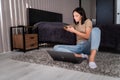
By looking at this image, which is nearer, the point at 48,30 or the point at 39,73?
Result: the point at 39,73

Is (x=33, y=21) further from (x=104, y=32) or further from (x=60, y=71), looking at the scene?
(x=60, y=71)

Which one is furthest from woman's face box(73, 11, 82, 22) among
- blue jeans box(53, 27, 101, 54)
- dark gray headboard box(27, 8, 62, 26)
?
dark gray headboard box(27, 8, 62, 26)

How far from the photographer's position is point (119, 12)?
638 cm

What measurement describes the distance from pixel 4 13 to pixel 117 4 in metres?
4.79

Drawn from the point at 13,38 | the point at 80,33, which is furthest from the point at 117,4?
the point at 80,33

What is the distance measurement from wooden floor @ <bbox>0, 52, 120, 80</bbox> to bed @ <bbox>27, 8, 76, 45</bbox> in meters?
1.23

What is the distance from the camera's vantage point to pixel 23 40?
3146mm

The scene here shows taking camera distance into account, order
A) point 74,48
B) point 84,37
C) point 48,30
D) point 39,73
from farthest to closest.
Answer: point 48,30 < point 74,48 < point 84,37 < point 39,73

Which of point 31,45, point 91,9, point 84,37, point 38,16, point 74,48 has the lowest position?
point 31,45

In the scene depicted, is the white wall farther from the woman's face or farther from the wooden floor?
the wooden floor

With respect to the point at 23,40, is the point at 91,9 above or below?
above

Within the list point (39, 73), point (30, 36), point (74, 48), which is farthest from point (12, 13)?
point (39, 73)

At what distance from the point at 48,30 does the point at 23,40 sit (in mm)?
601

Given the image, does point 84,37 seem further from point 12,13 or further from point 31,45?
point 12,13
